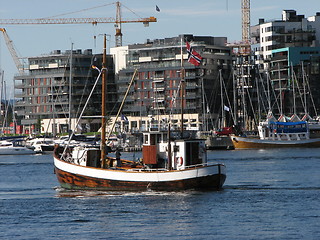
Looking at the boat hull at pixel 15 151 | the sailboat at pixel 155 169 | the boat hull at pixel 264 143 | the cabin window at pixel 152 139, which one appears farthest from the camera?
the boat hull at pixel 264 143

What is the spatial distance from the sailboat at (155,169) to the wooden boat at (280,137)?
4314 inches

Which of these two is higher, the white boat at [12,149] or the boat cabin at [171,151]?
the boat cabin at [171,151]

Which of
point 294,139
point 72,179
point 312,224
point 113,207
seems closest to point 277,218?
point 312,224

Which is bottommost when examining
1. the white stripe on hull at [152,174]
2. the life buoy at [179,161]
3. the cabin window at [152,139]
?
the white stripe on hull at [152,174]

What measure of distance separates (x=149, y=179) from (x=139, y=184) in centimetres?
116

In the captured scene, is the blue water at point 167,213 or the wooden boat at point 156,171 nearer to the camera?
the blue water at point 167,213

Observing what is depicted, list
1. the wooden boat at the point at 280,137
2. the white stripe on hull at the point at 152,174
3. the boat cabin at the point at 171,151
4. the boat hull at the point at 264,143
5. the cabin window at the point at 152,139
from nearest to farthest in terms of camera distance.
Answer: the white stripe on hull at the point at 152,174
the boat cabin at the point at 171,151
the cabin window at the point at 152,139
the boat hull at the point at 264,143
the wooden boat at the point at 280,137

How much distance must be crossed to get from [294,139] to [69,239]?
462 ft

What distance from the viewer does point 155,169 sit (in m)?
70.6

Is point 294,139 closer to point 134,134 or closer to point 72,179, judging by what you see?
point 134,134

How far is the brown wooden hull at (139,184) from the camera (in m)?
70.1

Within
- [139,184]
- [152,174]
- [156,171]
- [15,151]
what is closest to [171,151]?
[156,171]

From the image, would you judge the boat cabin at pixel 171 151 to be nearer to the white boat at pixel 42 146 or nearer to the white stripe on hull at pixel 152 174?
the white stripe on hull at pixel 152 174

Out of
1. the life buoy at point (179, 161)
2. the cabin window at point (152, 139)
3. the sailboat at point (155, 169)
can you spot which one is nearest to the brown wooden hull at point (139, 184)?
the sailboat at point (155, 169)
